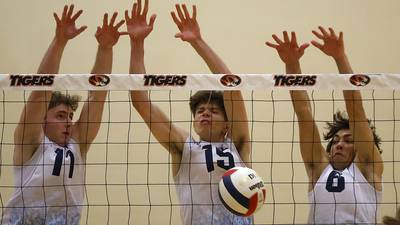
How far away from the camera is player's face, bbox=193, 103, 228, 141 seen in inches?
179

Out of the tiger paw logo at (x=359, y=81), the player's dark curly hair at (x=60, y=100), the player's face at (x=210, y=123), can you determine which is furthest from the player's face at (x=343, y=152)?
the player's dark curly hair at (x=60, y=100)

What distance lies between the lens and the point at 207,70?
256 inches

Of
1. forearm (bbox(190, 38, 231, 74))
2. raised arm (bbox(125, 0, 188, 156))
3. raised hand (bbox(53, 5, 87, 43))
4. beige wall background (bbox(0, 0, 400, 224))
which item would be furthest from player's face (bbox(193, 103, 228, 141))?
beige wall background (bbox(0, 0, 400, 224))

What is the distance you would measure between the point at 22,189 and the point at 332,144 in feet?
7.97

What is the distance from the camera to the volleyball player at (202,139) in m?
4.35

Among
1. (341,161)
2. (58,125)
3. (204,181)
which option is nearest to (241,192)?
(204,181)

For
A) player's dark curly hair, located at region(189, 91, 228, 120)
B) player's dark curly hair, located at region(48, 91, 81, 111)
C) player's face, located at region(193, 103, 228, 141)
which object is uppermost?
player's dark curly hair, located at region(189, 91, 228, 120)

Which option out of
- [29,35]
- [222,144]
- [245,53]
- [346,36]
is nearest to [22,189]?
[222,144]

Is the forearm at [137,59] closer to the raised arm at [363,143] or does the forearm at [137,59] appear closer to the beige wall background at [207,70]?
the beige wall background at [207,70]

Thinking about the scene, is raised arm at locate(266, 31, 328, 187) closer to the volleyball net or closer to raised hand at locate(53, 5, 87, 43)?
the volleyball net

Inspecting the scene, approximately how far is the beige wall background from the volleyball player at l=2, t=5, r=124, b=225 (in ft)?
5.08

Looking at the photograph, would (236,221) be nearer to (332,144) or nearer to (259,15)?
(332,144)

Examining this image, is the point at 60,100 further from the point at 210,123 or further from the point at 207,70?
the point at 207,70

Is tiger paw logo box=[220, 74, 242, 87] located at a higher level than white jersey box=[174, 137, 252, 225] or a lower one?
higher
